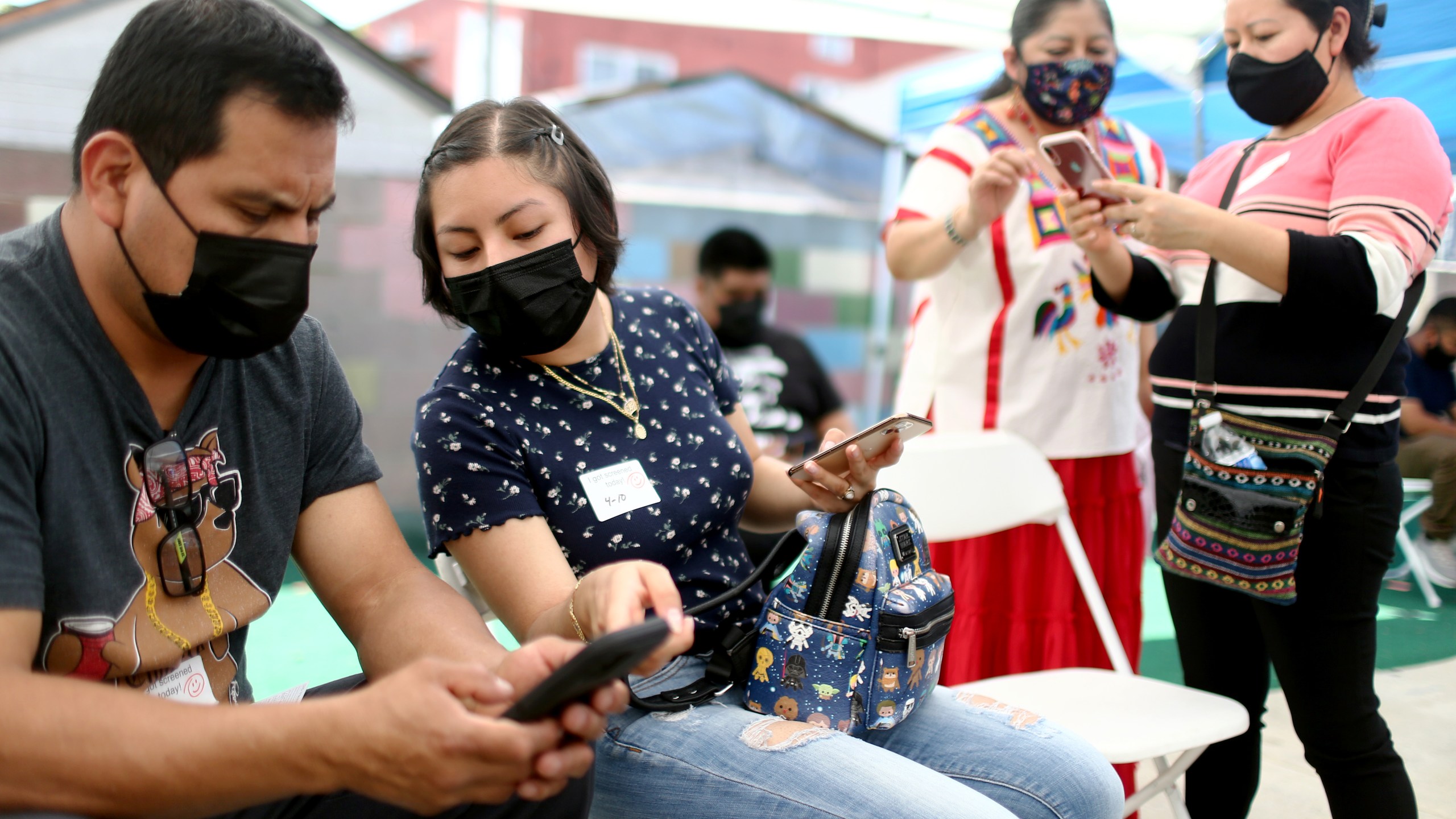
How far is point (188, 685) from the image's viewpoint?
118 centimetres

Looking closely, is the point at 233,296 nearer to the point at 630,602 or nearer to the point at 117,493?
the point at 117,493

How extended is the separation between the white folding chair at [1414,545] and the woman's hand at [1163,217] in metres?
3.35

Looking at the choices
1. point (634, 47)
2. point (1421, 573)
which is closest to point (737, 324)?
point (1421, 573)

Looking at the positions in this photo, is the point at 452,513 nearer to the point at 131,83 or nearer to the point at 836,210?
the point at 131,83

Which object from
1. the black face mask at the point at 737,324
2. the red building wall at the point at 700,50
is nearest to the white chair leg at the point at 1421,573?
the black face mask at the point at 737,324

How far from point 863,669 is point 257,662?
106 inches

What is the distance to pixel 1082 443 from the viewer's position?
2.24 m

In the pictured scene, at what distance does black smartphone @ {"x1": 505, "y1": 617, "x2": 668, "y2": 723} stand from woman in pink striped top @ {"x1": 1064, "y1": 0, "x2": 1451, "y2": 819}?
1.28 meters

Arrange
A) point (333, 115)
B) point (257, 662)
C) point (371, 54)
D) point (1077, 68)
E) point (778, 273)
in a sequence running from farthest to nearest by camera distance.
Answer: point (778, 273) < point (371, 54) < point (257, 662) < point (1077, 68) < point (333, 115)

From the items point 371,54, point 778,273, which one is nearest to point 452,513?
point 371,54

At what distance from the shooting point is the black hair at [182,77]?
1072 millimetres

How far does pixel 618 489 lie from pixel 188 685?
59 centimetres

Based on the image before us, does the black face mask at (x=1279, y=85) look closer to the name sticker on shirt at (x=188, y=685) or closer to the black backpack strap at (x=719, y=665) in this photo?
the black backpack strap at (x=719, y=665)

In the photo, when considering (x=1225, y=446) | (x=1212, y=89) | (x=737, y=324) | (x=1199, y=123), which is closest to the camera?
(x=1225, y=446)
